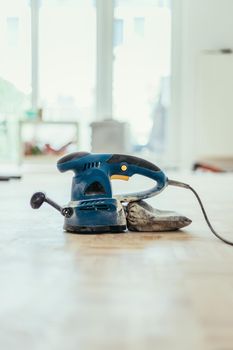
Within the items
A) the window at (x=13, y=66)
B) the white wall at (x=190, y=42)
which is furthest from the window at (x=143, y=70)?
the window at (x=13, y=66)

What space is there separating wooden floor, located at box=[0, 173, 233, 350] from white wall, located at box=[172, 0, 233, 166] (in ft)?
15.8

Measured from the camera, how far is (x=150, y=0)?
573cm

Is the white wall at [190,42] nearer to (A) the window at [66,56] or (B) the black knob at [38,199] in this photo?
(A) the window at [66,56]

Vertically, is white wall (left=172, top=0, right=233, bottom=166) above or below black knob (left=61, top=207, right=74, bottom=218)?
above

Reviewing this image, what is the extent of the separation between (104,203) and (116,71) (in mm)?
5162

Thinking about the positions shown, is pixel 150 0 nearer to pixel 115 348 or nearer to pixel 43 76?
pixel 43 76

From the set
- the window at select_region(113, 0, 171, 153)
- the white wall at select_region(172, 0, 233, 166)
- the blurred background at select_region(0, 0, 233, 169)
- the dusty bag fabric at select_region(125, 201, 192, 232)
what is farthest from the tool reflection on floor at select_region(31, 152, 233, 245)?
the window at select_region(113, 0, 171, 153)

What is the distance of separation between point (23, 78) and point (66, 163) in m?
5.15

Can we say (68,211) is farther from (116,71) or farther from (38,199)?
(116,71)

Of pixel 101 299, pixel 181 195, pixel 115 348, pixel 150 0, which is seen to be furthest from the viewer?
pixel 150 0

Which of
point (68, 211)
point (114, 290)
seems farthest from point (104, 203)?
point (114, 290)

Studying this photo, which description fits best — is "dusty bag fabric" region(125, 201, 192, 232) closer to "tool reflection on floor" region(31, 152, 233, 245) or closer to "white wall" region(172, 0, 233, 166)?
"tool reflection on floor" region(31, 152, 233, 245)

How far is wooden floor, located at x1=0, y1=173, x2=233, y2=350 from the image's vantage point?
360mm

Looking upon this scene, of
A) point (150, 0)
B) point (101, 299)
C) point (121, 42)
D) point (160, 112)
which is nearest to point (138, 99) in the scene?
point (160, 112)
